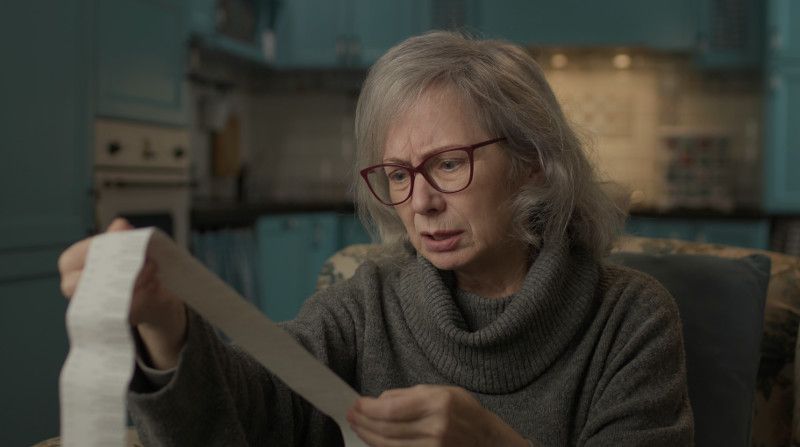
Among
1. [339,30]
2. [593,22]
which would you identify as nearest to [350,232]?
[339,30]

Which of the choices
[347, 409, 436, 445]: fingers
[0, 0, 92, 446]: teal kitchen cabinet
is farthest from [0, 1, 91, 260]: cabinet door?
[347, 409, 436, 445]: fingers

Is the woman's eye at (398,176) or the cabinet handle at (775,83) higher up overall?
the cabinet handle at (775,83)

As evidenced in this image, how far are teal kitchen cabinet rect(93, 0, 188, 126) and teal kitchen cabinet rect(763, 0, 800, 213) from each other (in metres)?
2.97

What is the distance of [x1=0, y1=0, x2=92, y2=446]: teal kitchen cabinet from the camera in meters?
2.64

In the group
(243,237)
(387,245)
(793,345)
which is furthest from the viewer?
(243,237)

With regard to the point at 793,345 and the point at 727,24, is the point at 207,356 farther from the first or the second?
the point at 727,24

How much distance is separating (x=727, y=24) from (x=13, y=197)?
3.80 metres

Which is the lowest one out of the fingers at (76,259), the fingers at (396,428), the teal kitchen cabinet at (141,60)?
the fingers at (396,428)

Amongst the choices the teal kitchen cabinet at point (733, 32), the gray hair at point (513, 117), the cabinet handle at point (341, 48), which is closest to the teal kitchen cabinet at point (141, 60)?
the cabinet handle at point (341, 48)

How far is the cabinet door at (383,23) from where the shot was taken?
196 inches

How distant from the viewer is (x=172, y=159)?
372 centimetres

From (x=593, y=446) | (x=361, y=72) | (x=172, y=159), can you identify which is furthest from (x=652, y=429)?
(x=361, y=72)

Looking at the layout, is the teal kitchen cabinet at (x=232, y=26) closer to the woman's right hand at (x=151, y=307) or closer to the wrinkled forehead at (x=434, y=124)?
the wrinkled forehead at (x=434, y=124)

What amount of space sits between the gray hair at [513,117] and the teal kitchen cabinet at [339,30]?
3829mm
